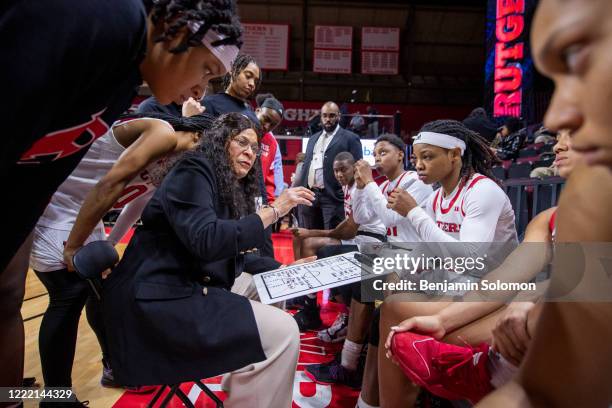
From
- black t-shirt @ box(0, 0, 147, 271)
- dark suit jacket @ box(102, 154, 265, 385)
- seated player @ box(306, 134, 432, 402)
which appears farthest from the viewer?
seated player @ box(306, 134, 432, 402)

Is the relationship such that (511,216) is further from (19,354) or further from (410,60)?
(410,60)

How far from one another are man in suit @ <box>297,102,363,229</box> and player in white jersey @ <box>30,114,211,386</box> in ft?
7.85

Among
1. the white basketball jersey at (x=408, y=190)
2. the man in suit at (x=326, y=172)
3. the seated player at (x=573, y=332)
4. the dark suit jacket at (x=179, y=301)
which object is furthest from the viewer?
the man in suit at (x=326, y=172)

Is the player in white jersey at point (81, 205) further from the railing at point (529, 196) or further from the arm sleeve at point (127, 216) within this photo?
the railing at point (529, 196)

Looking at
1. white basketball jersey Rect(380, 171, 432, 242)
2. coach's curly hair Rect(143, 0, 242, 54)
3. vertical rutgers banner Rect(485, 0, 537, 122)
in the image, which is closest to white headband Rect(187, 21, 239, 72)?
coach's curly hair Rect(143, 0, 242, 54)

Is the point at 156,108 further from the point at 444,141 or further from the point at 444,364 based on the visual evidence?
the point at 444,364

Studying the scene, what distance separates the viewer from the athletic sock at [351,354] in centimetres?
234

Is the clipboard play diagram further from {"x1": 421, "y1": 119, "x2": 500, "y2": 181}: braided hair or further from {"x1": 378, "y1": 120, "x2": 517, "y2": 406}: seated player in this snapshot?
{"x1": 421, "y1": 119, "x2": 500, "y2": 181}: braided hair

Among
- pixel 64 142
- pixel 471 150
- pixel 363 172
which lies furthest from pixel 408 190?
pixel 64 142

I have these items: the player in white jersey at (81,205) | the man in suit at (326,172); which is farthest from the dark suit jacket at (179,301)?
the man in suit at (326,172)

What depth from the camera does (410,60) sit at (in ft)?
48.8

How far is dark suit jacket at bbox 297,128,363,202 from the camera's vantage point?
4.40 meters

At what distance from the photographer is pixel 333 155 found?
4602 mm

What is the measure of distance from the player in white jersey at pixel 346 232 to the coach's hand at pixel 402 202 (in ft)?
3.06
